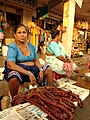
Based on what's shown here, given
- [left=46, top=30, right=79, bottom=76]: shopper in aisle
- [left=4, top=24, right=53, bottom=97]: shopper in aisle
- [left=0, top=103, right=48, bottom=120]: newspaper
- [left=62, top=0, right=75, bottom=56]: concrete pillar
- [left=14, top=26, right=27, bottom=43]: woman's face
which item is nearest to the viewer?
Answer: [left=0, top=103, right=48, bottom=120]: newspaper

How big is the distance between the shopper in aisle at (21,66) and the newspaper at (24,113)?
0.54m

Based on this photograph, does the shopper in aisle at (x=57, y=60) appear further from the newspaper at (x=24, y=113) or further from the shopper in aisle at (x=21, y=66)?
the newspaper at (x=24, y=113)

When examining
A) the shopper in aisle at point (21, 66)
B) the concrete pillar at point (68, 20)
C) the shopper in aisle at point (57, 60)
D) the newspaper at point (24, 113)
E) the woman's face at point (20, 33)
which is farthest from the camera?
the concrete pillar at point (68, 20)

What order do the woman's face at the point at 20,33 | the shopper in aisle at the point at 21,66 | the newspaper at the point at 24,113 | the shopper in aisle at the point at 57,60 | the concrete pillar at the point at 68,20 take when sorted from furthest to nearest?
the concrete pillar at the point at 68,20 → the shopper in aisle at the point at 57,60 → the woman's face at the point at 20,33 → the shopper in aisle at the point at 21,66 → the newspaper at the point at 24,113

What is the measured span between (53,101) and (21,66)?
828mm

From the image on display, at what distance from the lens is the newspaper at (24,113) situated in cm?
119

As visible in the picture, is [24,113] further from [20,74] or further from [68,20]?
[68,20]

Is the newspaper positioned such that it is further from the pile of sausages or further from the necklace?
the necklace

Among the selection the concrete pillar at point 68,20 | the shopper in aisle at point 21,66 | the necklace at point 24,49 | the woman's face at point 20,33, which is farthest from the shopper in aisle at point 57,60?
the concrete pillar at point 68,20

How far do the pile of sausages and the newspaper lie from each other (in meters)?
0.04

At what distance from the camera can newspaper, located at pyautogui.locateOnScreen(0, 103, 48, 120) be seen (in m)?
1.19

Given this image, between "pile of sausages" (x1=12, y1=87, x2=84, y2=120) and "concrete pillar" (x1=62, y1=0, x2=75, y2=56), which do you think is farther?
"concrete pillar" (x1=62, y1=0, x2=75, y2=56)

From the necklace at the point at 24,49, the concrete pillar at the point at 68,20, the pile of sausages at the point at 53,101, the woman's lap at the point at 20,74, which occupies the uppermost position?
the concrete pillar at the point at 68,20

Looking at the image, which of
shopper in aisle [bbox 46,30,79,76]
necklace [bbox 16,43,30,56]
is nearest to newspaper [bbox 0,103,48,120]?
necklace [bbox 16,43,30,56]
